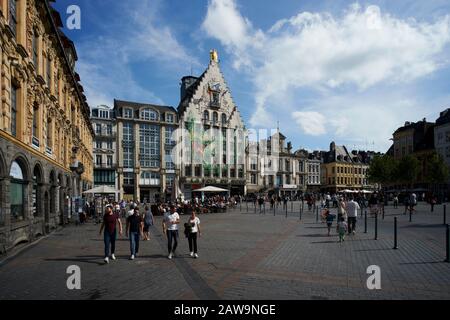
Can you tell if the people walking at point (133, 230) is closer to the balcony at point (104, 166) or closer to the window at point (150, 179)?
the window at point (150, 179)

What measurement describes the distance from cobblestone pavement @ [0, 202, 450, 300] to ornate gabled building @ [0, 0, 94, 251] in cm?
211

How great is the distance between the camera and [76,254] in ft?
36.9

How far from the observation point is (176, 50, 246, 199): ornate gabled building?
58.9 m

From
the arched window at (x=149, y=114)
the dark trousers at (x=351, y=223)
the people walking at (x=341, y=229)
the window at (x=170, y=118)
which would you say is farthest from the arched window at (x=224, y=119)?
the people walking at (x=341, y=229)

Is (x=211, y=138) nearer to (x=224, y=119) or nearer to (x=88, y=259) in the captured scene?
(x=224, y=119)

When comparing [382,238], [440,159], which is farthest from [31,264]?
[440,159]

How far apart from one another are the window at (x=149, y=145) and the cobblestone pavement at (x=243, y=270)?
1744 inches

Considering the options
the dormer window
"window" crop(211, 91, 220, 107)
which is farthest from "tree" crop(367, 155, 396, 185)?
the dormer window

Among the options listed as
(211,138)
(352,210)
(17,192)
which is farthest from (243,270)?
(211,138)

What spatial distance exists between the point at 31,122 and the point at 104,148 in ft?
141

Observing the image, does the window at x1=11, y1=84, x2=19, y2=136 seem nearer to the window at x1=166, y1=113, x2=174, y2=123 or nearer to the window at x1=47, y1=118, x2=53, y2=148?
the window at x1=47, y1=118, x2=53, y2=148

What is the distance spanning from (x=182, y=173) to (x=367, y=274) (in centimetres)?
5162

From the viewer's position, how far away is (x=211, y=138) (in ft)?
199
